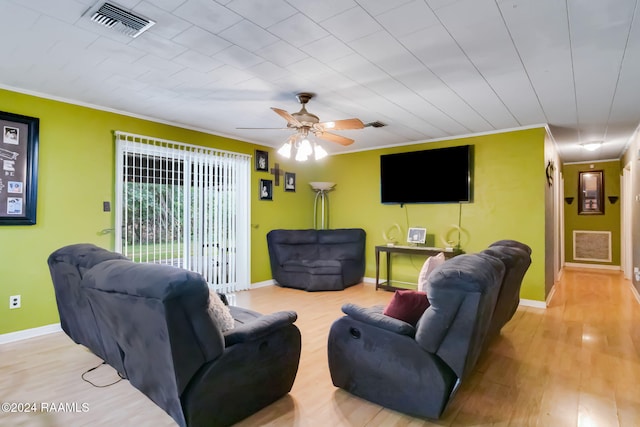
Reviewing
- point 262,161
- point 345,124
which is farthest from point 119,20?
point 262,161

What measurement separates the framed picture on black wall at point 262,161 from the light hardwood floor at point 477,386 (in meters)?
2.88

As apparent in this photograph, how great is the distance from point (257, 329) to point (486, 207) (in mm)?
4212

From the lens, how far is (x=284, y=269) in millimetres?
5730

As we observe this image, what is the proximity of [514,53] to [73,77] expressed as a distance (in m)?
3.76

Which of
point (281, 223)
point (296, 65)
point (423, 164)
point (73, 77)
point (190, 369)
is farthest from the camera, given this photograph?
Result: point (281, 223)

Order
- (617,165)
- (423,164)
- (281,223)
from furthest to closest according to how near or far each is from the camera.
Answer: (617,165)
(281,223)
(423,164)

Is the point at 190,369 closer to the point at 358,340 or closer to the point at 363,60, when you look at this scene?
the point at 358,340

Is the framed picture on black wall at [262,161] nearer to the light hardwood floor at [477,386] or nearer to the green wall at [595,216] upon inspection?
the light hardwood floor at [477,386]

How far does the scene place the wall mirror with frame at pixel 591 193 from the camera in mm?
7598

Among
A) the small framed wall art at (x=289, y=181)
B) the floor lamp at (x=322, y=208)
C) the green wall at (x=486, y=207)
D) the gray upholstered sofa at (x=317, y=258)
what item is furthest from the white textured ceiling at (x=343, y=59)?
the floor lamp at (x=322, y=208)

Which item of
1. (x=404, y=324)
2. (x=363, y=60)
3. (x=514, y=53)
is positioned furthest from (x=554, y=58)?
(x=404, y=324)

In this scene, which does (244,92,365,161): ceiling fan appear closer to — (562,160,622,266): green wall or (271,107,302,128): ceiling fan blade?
(271,107,302,128): ceiling fan blade

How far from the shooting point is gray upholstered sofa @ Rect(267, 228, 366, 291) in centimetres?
549

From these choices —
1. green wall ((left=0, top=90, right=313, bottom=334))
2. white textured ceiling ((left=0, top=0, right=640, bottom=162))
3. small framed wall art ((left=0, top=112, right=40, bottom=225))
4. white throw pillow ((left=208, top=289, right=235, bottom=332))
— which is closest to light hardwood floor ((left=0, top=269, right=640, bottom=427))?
green wall ((left=0, top=90, right=313, bottom=334))
